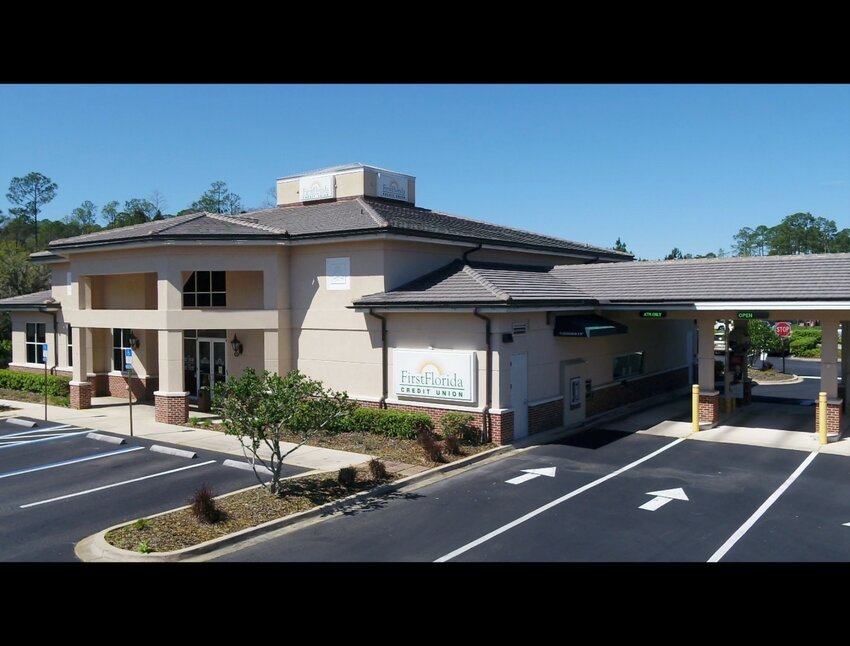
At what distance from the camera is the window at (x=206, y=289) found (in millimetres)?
24344

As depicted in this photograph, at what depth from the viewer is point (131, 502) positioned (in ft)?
44.5

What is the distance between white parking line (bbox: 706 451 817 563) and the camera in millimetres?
10666

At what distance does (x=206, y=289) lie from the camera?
24531 mm

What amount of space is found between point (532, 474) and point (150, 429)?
37.9ft

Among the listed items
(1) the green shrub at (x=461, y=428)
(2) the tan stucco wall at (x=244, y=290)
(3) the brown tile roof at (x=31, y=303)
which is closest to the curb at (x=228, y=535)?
(1) the green shrub at (x=461, y=428)

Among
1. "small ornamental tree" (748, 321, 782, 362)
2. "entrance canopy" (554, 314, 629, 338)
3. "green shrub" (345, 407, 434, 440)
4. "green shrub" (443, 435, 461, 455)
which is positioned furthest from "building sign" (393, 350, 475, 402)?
"small ornamental tree" (748, 321, 782, 362)

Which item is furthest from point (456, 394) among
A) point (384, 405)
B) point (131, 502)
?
point (131, 502)

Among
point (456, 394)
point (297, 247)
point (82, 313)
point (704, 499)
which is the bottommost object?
point (704, 499)

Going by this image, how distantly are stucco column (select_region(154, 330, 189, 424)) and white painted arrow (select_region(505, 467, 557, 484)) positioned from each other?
437 inches

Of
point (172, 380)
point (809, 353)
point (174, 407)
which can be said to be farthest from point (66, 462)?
point (809, 353)

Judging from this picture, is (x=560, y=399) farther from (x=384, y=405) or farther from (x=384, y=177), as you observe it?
(x=384, y=177)

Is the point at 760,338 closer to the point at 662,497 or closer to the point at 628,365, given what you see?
the point at 628,365

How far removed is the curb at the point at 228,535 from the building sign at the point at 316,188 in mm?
12936
